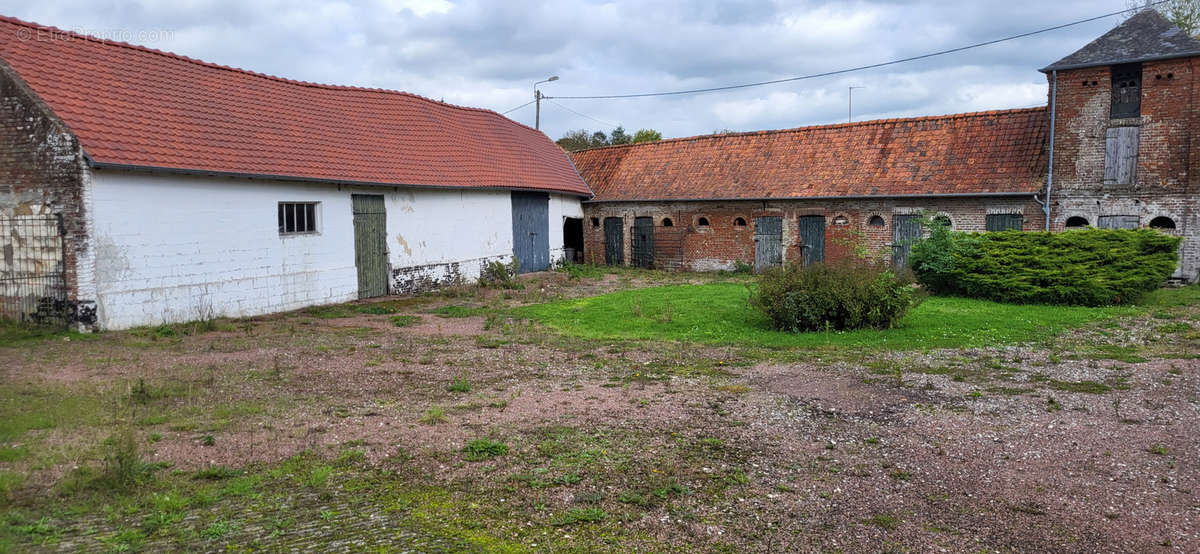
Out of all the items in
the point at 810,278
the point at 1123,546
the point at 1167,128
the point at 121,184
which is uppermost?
the point at 1167,128

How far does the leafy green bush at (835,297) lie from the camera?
1189 centimetres

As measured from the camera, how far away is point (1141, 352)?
10070mm

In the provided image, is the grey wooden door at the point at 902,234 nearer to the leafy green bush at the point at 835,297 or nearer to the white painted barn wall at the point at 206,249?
the leafy green bush at the point at 835,297

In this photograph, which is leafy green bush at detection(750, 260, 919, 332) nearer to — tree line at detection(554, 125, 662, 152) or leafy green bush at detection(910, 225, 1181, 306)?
leafy green bush at detection(910, 225, 1181, 306)

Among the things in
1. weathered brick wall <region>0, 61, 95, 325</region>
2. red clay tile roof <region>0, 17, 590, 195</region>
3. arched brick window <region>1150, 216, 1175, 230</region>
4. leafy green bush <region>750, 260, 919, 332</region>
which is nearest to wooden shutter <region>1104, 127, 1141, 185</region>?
arched brick window <region>1150, 216, 1175, 230</region>

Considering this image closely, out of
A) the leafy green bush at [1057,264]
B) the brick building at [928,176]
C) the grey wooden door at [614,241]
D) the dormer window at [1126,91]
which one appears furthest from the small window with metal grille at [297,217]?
the dormer window at [1126,91]

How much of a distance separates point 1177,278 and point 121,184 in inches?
895

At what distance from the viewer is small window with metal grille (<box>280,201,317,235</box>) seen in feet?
49.3

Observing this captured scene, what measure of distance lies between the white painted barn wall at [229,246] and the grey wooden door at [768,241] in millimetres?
9864

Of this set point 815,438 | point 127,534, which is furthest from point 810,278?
point 127,534

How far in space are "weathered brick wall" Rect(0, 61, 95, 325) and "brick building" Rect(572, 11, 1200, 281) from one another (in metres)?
15.5

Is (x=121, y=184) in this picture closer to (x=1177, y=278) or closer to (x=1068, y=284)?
(x=1068, y=284)

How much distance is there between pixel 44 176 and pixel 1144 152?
22818 mm

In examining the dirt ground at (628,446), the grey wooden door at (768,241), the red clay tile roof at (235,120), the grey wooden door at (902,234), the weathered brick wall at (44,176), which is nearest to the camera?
the dirt ground at (628,446)
